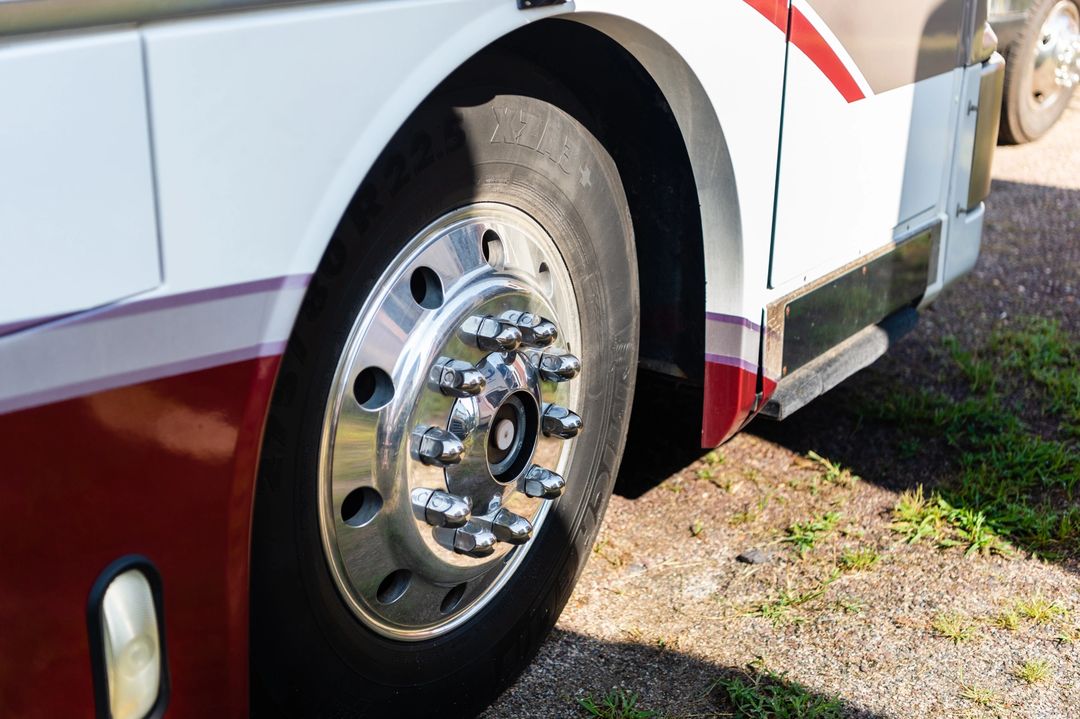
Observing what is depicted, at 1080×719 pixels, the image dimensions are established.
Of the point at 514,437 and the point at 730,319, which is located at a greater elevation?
the point at 730,319

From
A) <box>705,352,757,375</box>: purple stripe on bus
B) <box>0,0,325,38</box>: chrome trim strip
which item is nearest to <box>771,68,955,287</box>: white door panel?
<box>705,352,757,375</box>: purple stripe on bus

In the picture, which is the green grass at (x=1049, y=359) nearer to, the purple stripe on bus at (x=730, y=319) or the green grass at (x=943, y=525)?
the green grass at (x=943, y=525)

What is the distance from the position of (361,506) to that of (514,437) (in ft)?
1.13

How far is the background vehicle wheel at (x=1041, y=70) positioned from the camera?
20.8 ft

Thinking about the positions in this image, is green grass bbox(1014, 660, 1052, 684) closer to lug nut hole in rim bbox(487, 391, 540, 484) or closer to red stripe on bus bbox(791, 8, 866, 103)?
lug nut hole in rim bbox(487, 391, 540, 484)

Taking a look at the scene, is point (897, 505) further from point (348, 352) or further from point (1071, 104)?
point (1071, 104)

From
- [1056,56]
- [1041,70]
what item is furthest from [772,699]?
[1056,56]

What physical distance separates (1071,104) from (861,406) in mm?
5342

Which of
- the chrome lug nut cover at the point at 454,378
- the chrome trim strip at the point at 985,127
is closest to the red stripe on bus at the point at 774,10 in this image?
the chrome lug nut cover at the point at 454,378

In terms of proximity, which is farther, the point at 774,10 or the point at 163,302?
the point at 774,10

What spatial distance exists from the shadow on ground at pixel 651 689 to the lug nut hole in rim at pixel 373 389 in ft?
2.44

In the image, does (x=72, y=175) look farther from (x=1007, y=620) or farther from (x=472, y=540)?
(x=1007, y=620)

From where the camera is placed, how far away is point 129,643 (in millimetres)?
1337

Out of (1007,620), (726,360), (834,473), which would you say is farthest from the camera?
(834,473)
